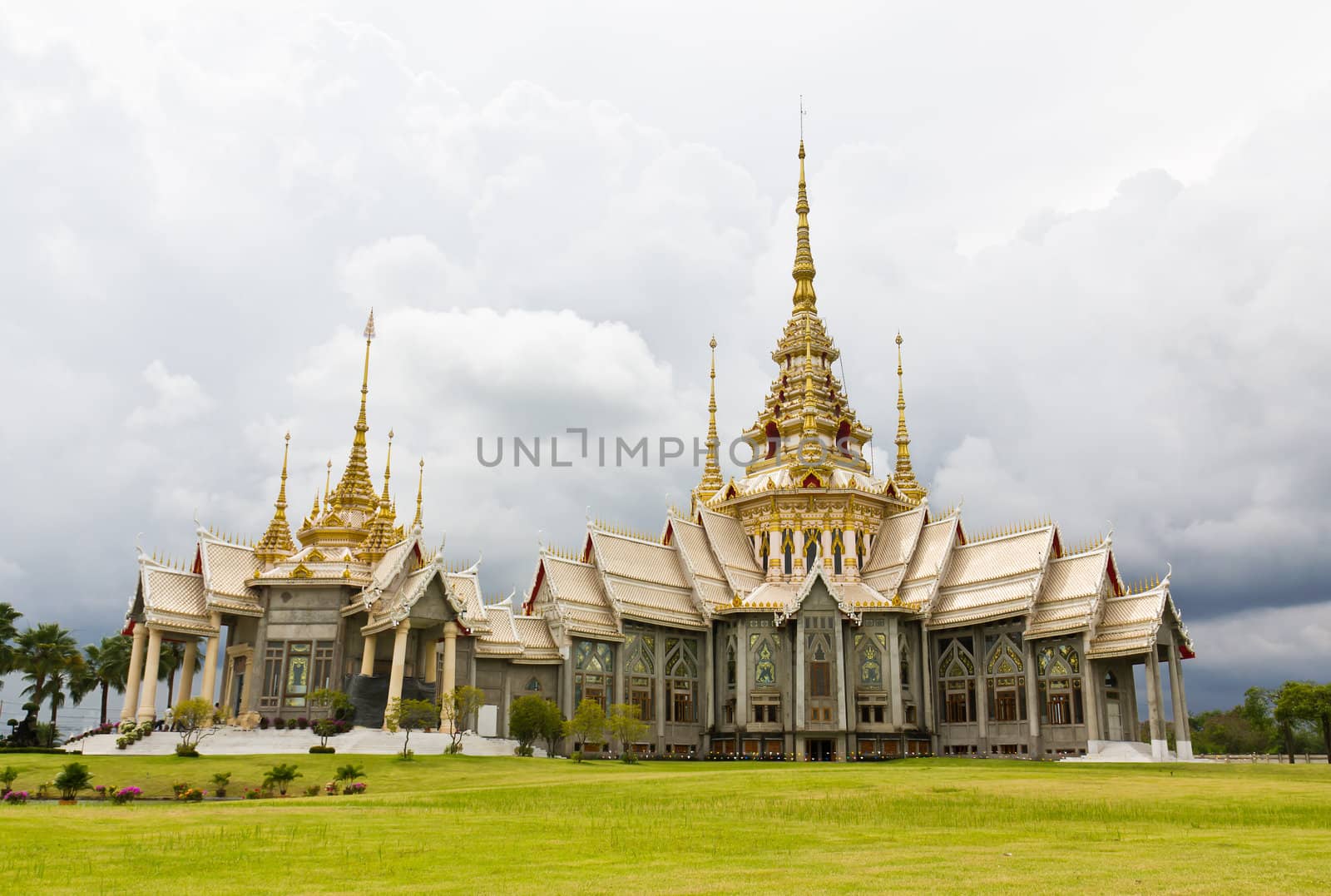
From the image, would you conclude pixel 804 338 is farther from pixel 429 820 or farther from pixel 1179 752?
pixel 429 820

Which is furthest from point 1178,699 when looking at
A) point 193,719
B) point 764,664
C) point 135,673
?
point 135,673

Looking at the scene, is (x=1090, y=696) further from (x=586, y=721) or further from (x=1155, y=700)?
(x=586, y=721)

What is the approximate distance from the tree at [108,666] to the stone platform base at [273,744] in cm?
1519

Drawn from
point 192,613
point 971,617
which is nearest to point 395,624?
point 192,613

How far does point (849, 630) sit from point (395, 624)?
72.4ft

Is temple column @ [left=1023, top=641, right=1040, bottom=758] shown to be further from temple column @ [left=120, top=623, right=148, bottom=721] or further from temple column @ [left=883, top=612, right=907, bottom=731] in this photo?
temple column @ [left=120, top=623, right=148, bottom=721]

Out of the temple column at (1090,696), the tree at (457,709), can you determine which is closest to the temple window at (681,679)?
the tree at (457,709)

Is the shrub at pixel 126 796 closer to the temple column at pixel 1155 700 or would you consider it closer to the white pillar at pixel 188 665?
the white pillar at pixel 188 665

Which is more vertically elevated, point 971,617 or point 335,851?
point 971,617

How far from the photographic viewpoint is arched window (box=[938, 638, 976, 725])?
5384 cm

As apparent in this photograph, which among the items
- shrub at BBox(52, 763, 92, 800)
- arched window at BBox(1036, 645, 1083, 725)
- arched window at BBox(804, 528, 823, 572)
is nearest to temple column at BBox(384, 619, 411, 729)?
shrub at BBox(52, 763, 92, 800)

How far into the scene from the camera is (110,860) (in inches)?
607

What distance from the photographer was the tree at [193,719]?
42000 millimetres

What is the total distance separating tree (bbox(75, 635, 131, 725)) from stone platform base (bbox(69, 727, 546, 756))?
1519 centimetres
